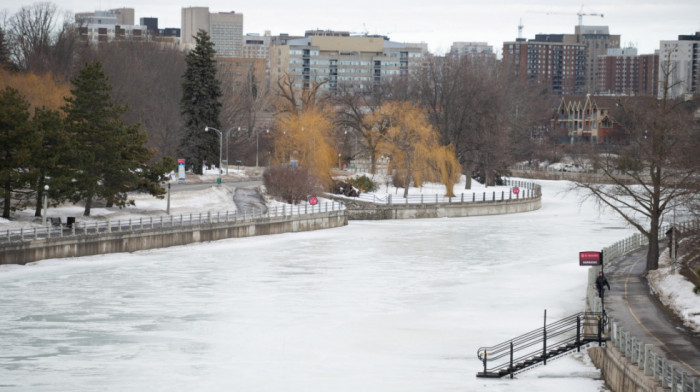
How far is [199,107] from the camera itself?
3583 inches

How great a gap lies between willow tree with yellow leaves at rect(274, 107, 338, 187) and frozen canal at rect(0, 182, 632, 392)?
75.8 feet

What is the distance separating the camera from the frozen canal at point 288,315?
28.3m

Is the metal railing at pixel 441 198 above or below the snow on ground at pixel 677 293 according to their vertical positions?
above

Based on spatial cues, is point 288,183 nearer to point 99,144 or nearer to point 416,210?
point 416,210

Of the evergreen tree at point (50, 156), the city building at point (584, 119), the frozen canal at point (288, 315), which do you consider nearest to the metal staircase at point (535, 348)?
the frozen canal at point (288, 315)

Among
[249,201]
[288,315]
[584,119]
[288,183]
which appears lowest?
[288,315]

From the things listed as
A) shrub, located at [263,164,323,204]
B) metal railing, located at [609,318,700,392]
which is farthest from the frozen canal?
shrub, located at [263,164,323,204]

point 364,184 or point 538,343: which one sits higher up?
point 364,184

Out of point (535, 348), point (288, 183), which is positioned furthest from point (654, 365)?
point (288, 183)

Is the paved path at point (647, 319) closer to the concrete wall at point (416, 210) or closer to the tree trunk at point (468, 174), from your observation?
the concrete wall at point (416, 210)

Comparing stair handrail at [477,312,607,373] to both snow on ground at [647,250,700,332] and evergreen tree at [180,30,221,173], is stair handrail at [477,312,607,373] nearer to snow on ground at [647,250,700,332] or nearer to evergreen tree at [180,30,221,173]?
snow on ground at [647,250,700,332]

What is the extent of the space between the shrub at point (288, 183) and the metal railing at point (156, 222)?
1696 millimetres

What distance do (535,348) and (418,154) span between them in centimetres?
5675

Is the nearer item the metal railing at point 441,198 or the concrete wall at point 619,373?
the concrete wall at point 619,373
